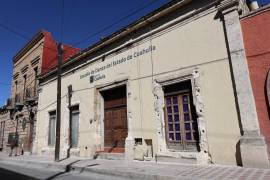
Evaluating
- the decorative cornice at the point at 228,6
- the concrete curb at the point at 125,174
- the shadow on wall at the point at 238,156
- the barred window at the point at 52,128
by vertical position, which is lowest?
the concrete curb at the point at 125,174

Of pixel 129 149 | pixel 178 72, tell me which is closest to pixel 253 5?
pixel 178 72

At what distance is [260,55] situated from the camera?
221 inches

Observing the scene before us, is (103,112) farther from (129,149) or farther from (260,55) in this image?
(260,55)

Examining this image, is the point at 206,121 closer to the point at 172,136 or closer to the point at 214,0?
the point at 172,136

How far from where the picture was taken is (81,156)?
9781 mm

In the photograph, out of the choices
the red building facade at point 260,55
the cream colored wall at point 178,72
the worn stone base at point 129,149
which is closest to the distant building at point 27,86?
the cream colored wall at point 178,72

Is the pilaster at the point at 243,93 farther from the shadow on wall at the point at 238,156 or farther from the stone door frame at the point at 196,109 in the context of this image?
the stone door frame at the point at 196,109

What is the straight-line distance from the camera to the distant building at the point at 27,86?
14.9 m

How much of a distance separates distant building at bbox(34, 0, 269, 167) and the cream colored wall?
3cm

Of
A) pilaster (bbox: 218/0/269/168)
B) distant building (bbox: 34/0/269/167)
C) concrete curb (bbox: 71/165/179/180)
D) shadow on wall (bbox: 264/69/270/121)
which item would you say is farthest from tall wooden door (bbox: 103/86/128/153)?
shadow on wall (bbox: 264/69/270/121)

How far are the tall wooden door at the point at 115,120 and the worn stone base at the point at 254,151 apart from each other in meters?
4.49

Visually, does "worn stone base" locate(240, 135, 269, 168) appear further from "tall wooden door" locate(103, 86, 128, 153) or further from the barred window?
the barred window

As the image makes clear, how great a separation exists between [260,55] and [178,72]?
2.35 meters

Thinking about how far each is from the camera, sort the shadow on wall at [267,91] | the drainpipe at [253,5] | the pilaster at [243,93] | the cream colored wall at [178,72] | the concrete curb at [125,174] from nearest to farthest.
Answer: the concrete curb at [125,174] < the pilaster at [243,93] < the shadow on wall at [267,91] < the cream colored wall at [178,72] < the drainpipe at [253,5]
